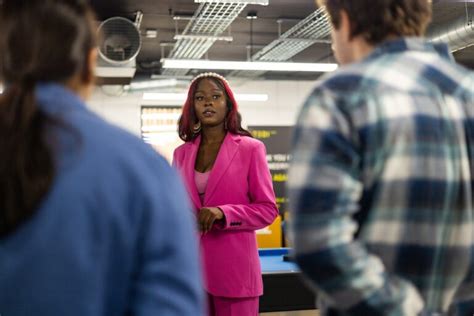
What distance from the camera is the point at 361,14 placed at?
4.03ft

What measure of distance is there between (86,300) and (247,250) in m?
1.74

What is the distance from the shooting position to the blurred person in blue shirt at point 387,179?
1.11 m

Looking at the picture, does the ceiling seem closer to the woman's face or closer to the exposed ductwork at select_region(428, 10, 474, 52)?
the exposed ductwork at select_region(428, 10, 474, 52)

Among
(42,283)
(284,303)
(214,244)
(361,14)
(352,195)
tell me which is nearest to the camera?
(42,283)

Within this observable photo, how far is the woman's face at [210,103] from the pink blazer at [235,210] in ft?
0.37

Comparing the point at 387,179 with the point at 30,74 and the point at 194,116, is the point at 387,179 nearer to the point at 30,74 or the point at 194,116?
the point at 30,74

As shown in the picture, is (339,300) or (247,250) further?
(247,250)

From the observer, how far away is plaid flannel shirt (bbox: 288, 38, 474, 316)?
3.63 ft

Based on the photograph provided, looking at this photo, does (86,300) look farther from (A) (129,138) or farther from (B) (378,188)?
(B) (378,188)

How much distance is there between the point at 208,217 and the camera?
2.47 meters

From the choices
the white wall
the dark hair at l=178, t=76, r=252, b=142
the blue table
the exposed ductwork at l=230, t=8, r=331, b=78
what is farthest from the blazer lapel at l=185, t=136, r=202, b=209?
the white wall

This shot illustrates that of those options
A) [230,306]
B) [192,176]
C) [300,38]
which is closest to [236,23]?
[300,38]

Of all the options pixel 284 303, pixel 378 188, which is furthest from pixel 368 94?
pixel 284 303

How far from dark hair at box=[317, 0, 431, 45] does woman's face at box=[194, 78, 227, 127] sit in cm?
156
